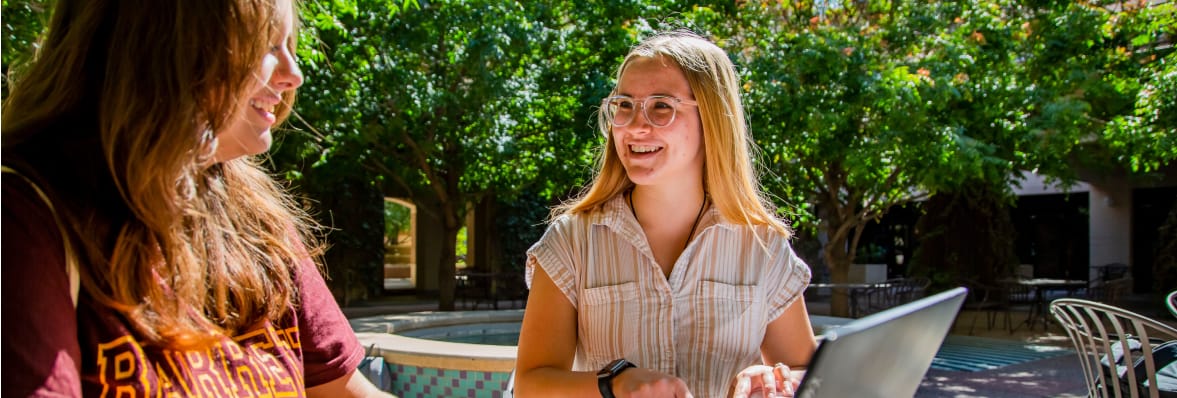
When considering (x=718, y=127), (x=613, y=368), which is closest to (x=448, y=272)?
(x=718, y=127)

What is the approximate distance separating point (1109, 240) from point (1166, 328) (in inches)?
698

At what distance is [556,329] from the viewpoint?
1.59 meters

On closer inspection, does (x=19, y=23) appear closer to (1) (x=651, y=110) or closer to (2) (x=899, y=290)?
(1) (x=651, y=110)

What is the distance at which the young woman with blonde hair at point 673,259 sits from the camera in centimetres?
159

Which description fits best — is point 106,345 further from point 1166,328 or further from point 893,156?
point 893,156

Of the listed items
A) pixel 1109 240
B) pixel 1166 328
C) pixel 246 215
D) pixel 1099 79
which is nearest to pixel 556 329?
pixel 246 215

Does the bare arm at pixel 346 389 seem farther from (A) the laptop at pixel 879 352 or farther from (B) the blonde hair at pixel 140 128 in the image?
(A) the laptop at pixel 879 352

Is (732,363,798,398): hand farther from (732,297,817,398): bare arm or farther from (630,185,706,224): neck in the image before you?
(630,185,706,224): neck

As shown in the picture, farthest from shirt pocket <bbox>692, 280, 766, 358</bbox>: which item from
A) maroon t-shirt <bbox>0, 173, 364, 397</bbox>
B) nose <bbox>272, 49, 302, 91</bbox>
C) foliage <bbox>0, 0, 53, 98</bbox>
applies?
foliage <bbox>0, 0, 53, 98</bbox>

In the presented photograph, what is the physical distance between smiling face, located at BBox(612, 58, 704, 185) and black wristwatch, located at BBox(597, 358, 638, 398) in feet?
1.28

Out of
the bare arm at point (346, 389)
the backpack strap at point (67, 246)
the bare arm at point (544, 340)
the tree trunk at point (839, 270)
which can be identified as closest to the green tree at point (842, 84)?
the tree trunk at point (839, 270)

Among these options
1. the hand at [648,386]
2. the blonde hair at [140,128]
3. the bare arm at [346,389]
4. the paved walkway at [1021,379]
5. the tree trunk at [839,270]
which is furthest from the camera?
the tree trunk at [839,270]

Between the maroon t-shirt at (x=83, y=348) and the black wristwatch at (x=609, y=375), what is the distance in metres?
0.51

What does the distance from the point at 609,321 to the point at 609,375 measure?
21cm
